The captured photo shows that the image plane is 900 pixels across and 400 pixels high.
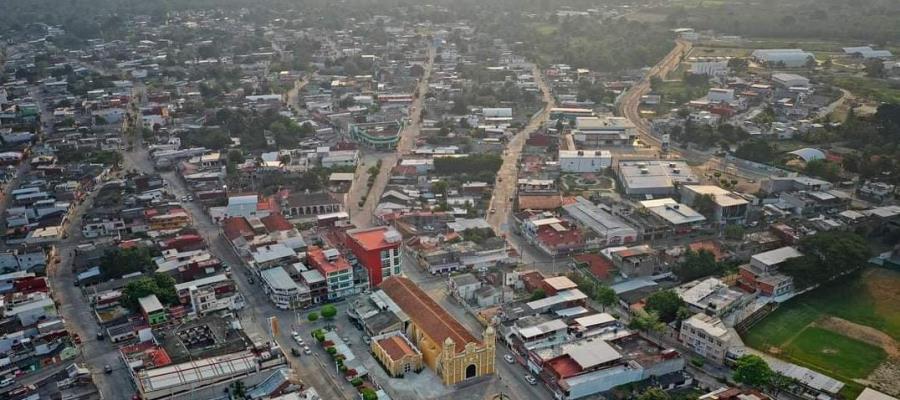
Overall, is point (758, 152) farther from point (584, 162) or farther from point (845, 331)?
point (845, 331)

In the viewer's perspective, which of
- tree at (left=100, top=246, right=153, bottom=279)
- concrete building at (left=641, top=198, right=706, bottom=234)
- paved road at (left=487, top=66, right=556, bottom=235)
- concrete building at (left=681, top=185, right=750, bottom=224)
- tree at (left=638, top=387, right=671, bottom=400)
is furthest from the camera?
paved road at (left=487, top=66, right=556, bottom=235)

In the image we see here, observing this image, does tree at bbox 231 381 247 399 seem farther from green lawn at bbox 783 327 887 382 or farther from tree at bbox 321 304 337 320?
green lawn at bbox 783 327 887 382

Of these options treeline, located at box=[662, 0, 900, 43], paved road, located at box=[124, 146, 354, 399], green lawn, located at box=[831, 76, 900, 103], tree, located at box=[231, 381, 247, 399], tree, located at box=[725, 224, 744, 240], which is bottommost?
paved road, located at box=[124, 146, 354, 399]

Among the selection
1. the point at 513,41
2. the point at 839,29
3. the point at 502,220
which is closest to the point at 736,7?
the point at 839,29

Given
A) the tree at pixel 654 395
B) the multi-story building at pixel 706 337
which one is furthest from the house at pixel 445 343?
the multi-story building at pixel 706 337

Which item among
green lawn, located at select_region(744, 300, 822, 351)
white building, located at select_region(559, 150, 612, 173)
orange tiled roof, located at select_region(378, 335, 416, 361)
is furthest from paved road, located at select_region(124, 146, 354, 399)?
white building, located at select_region(559, 150, 612, 173)

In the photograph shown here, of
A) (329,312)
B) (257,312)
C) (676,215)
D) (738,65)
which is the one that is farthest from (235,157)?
(738,65)

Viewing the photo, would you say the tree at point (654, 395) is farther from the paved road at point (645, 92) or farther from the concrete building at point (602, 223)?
the paved road at point (645, 92)

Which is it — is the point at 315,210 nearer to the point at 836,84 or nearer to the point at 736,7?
the point at 836,84
